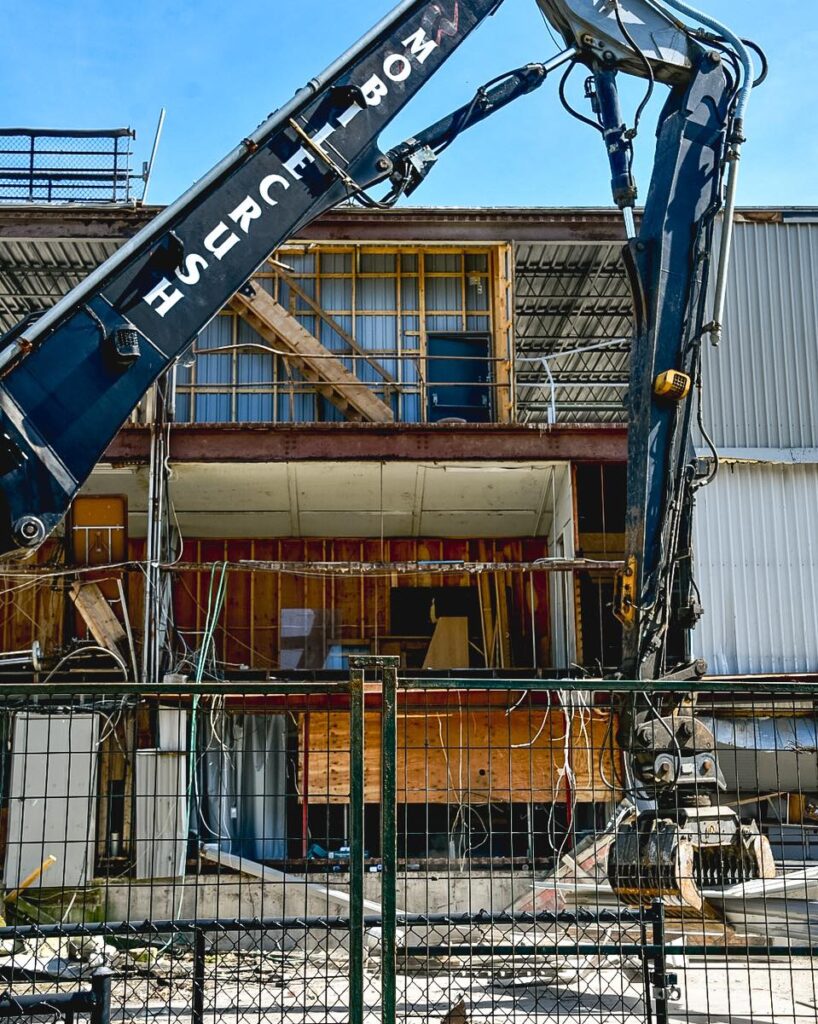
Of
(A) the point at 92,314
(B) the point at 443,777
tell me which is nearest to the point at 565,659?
(B) the point at 443,777

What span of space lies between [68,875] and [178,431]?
6684mm

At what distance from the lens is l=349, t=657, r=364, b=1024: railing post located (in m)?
5.19

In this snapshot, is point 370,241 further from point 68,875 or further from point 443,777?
point 68,875

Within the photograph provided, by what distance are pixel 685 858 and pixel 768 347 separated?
13181 mm

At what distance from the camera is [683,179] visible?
1041 centimetres

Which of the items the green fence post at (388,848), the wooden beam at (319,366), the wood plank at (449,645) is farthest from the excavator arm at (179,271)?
the wood plank at (449,645)

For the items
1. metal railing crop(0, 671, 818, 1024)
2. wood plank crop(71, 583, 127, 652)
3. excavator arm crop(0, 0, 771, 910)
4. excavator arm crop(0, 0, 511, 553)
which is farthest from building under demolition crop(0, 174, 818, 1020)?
excavator arm crop(0, 0, 511, 553)

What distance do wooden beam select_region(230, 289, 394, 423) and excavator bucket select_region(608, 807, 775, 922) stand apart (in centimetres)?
1114

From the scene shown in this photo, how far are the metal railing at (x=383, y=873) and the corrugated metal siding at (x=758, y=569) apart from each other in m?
1.23

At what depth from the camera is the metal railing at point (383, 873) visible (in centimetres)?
599

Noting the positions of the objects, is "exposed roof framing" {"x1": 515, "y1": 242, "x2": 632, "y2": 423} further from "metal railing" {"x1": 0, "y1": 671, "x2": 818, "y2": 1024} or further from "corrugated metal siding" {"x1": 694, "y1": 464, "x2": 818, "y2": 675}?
"metal railing" {"x1": 0, "y1": 671, "x2": 818, "y2": 1024}

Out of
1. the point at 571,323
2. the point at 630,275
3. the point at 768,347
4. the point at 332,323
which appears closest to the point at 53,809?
the point at 332,323

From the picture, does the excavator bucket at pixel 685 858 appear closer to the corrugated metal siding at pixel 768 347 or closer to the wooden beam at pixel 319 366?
the wooden beam at pixel 319 366

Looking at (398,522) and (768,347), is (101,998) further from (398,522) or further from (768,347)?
(768,347)
